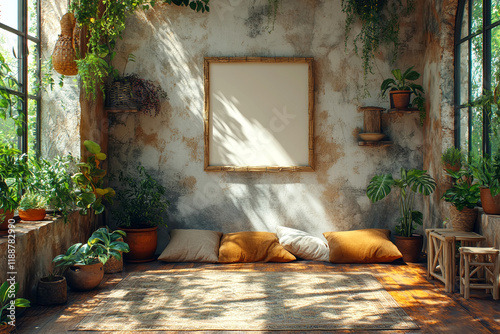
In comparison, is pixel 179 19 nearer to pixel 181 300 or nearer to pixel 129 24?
pixel 129 24

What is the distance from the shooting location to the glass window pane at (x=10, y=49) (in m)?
3.82

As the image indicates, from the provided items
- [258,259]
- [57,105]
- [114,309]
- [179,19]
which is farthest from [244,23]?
[114,309]

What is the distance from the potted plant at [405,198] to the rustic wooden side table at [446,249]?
2.29 ft

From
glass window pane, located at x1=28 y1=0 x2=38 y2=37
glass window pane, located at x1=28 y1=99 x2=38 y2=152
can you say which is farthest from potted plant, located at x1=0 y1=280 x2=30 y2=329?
glass window pane, located at x1=28 y1=0 x2=38 y2=37

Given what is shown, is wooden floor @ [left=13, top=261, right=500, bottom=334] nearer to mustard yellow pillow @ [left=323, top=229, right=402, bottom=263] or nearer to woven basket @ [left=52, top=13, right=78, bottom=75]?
mustard yellow pillow @ [left=323, top=229, right=402, bottom=263]

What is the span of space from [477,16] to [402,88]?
3.51 feet

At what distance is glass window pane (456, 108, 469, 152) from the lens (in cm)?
461

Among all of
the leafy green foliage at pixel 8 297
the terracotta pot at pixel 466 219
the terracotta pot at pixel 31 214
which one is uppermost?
the terracotta pot at pixel 31 214

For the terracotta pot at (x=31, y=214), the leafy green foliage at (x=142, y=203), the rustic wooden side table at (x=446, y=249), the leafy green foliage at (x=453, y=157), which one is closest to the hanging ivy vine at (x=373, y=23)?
the leafy green foliage at (x=453, y=157)

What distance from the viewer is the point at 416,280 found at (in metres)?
4.27

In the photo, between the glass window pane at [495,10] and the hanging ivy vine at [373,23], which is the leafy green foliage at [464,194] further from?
the hanging ivy vine at [373,23]

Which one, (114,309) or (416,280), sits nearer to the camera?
(114,309)

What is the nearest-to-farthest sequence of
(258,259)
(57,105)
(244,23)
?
(57,105)
(258,259)
(244,23)

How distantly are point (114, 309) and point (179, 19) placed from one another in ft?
11.5
